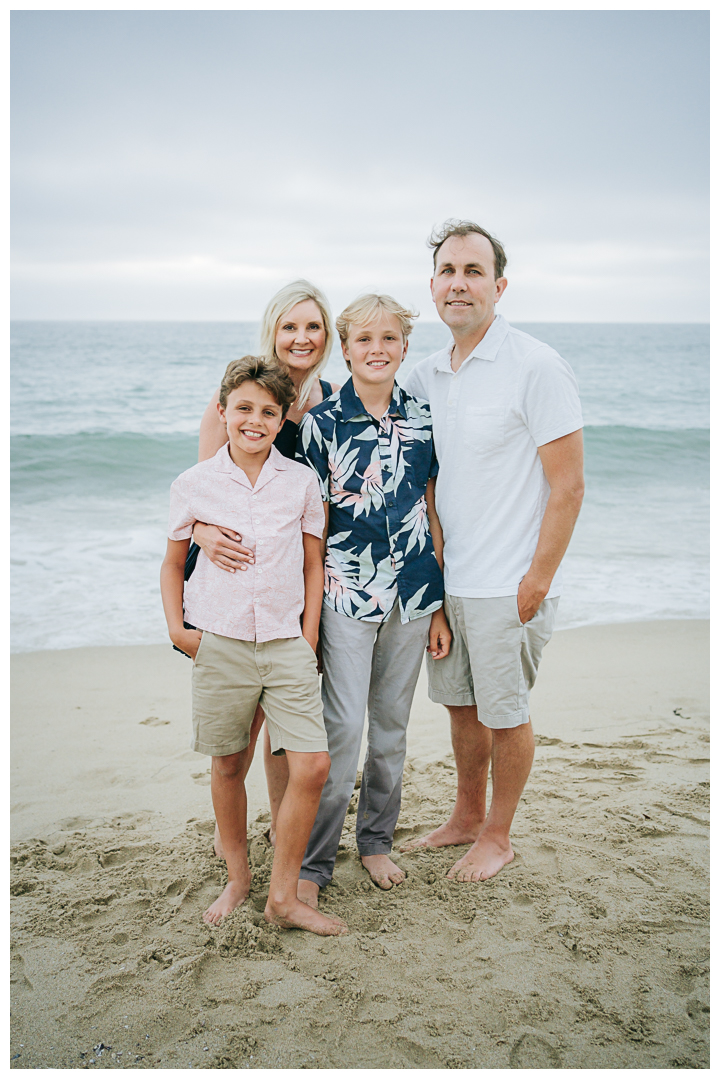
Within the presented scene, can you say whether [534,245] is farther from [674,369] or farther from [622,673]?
[622,673]

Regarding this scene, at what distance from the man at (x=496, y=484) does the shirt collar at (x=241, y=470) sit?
2.09ft

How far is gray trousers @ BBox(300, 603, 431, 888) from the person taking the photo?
2.54 m

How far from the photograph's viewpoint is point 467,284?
2.61m

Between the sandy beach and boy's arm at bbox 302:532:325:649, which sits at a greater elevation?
boy's arm at bbox 302:532:325:649

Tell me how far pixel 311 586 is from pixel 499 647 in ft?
2.46

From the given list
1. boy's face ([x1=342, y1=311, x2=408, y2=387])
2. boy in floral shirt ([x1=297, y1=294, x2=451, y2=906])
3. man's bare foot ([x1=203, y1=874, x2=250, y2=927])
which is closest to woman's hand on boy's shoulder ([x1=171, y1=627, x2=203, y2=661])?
boy in floral shirt ([x1=297, y1=294, x2=451, y2=906])

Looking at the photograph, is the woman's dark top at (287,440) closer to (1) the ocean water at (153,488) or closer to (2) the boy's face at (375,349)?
(2) the boy's face at (375,349)

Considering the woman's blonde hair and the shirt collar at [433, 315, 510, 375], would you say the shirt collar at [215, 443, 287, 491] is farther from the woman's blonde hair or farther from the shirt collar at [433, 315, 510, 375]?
the shirt collar at [433, 315, 510, 375]

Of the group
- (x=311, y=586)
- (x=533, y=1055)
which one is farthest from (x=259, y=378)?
(x=533, y=1055)

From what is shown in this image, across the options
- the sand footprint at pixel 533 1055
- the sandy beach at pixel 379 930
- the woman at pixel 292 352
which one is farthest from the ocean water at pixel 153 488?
the sand footprint at pixel 533 1055

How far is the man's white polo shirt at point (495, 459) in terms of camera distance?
2.54 metres

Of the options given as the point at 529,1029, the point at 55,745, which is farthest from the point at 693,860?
the point at 55,745

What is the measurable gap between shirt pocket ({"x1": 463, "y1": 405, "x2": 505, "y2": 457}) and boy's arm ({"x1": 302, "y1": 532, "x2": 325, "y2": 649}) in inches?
26.1

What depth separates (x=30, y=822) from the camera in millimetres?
3174
